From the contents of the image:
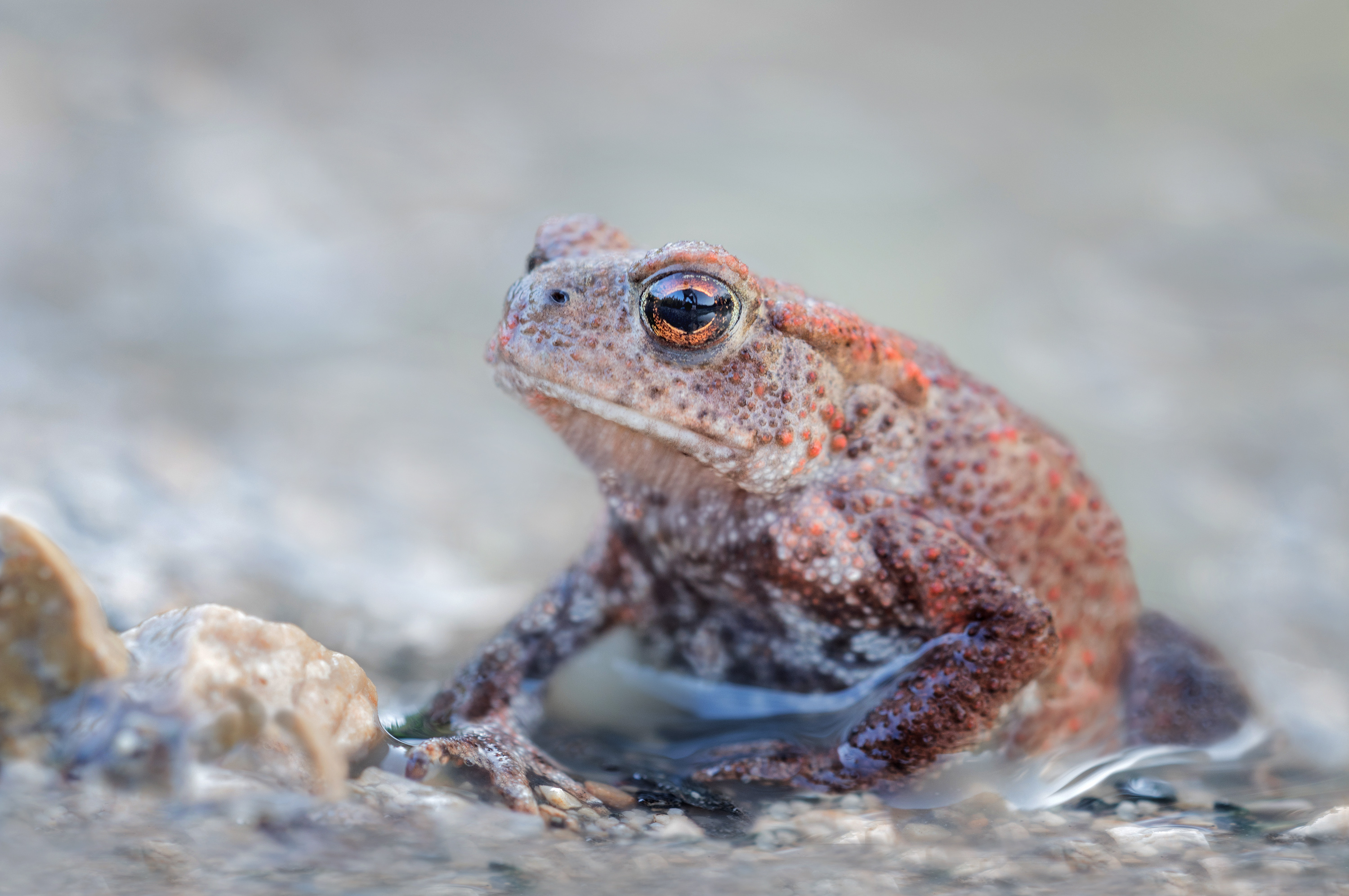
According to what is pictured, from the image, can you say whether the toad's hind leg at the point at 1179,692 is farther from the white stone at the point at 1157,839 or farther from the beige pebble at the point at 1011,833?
the beige pebble at the point at 1011,833

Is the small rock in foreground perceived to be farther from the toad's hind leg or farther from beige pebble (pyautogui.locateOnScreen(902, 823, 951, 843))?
the toad's hind leg

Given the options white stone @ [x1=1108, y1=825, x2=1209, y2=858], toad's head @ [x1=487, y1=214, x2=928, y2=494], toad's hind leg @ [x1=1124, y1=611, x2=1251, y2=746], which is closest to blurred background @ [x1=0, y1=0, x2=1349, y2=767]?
toad's hind leg @ [x1=1124, y1=611, x2=1251, y2=746]

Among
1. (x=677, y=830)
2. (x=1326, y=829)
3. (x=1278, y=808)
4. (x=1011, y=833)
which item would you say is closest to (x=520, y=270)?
(x=677, y=830)

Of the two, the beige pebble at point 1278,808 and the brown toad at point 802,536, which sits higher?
the brown toad at point 802,536

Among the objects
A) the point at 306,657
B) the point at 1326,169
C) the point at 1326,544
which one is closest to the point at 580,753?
the point at 306,657

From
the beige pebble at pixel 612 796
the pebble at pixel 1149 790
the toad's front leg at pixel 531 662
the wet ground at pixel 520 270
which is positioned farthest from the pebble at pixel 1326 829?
the toad's front leg at pixel 531 662

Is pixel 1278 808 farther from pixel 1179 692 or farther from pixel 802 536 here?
pixel 802 536

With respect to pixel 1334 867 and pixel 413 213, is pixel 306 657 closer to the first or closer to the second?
pixel 1334 867
